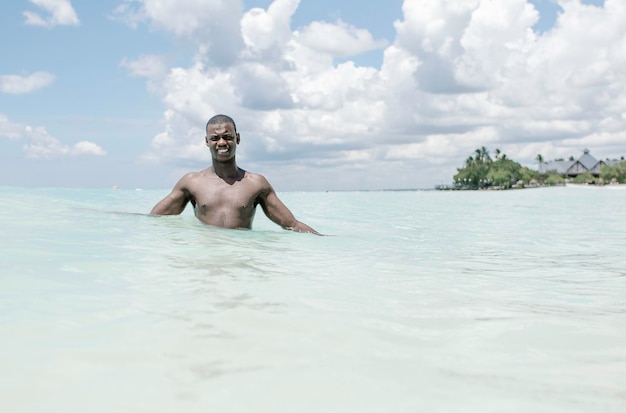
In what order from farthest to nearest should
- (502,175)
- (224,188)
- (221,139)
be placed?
(502,175)
(224,188)
(221,139)

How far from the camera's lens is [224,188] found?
5.92 meters

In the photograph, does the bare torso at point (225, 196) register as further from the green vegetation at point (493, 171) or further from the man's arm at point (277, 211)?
the green vegetation at point (493, 171)

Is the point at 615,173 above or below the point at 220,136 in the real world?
above

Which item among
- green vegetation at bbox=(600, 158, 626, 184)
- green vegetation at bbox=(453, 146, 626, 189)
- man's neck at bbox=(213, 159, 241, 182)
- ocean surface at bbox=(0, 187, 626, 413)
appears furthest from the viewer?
green vegetation at bbox=(453, 146, 626, 189)

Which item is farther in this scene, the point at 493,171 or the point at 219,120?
the point at 493,171

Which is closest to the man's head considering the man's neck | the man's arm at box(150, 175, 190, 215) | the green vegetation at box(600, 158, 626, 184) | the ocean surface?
the man's neck

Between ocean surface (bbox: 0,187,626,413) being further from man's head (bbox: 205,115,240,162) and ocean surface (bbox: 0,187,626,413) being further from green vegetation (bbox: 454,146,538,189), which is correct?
green vegetation (bbox: 454,146,538,189)

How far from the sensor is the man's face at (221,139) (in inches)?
226

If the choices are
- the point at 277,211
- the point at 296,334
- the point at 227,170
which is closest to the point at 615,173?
the point at 277,211

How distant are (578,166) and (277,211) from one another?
116108mm

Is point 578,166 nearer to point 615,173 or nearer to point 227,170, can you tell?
point 615,173

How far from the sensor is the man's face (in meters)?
5.74

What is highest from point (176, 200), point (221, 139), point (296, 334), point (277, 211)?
point (221, 139)

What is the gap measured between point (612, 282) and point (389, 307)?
2.04 metres
